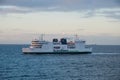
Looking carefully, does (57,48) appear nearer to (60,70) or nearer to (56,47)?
(56,47)

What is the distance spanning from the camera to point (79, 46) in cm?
12075

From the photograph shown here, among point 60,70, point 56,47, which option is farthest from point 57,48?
point 60,70

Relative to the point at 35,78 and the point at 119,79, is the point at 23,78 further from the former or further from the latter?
the point at 119,79

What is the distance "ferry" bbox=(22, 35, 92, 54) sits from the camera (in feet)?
379

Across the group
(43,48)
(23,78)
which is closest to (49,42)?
(43,48)

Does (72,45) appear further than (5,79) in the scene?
Yes

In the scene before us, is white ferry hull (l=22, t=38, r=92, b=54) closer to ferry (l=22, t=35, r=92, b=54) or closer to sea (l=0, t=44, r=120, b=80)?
ferry (l=22, t=35, r=92, b=54)

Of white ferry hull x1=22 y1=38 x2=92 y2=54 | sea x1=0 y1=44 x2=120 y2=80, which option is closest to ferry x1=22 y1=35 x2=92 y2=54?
white ferry hull x1=22 y1=38 x2=92 y2=54

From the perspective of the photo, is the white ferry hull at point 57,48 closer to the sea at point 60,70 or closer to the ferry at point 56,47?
the ferry at point 56,47

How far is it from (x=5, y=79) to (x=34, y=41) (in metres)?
70.0

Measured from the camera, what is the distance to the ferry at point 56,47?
11562 centimetres

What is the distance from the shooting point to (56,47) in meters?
Result: 118

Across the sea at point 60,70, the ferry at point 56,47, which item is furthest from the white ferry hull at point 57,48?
the sea at point 60,70

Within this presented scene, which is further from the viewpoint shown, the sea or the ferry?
the ferry
